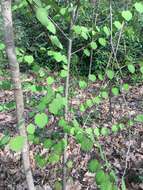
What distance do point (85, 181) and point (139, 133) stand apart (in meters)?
0.94

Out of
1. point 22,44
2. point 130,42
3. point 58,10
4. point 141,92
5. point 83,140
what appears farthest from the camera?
point 22,44

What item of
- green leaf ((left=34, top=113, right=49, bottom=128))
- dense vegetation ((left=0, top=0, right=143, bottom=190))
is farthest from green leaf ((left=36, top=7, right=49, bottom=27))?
green leaf ((left=34, top=113, right=49, bottom=128))

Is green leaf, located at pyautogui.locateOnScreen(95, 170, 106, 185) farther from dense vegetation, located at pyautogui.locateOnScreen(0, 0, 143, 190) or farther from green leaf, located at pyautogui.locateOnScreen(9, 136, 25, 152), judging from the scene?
green leaf, located at pyautogui.locateOnScreen(9, 136, 25, 152)

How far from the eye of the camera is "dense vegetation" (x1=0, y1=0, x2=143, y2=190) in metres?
1.76

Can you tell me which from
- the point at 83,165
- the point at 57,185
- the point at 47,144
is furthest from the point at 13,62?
the point at 83,165

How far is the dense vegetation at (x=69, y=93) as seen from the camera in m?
1.76

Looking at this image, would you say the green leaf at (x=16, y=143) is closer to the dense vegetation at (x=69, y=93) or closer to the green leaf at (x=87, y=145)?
the dense vegetation at (x=69, y=93)

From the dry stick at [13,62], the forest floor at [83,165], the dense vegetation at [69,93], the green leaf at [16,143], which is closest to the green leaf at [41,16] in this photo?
the dense vegetation at [69,93]

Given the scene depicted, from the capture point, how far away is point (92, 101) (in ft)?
7.70

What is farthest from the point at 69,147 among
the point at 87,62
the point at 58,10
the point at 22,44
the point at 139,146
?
the point at 22,44

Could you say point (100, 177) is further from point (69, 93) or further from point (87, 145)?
point (69, 93)

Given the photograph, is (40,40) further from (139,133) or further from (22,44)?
(139,133)

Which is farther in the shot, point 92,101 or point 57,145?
point 92,101

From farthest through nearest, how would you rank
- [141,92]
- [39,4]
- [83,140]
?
[141,92] → [83,140] → [39,4]
